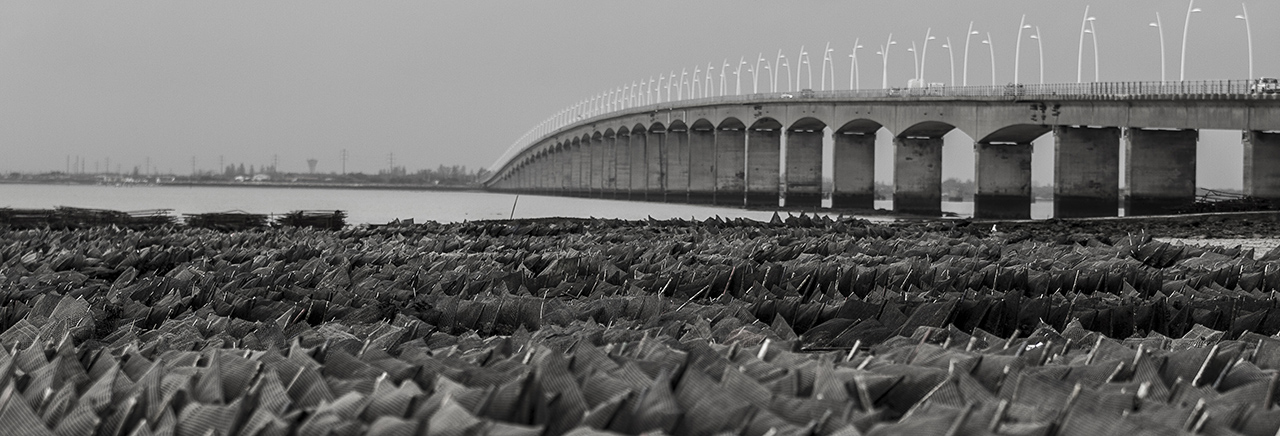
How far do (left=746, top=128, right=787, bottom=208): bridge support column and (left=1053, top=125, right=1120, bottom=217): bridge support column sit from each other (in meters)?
33.8

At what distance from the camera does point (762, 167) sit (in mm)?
105000

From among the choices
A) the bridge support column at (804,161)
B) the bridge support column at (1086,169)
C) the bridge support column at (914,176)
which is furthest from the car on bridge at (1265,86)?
the bridge support column at (804,161)

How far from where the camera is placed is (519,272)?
15.0 m

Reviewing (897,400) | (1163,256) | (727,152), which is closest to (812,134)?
(727,152)

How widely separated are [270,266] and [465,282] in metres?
3.39

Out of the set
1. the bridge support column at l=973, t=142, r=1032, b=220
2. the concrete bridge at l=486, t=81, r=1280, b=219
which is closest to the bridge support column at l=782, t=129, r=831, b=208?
the concrete bridge at l=486, t=81, r=1280, b=219

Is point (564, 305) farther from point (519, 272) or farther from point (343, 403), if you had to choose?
point (343, 403)

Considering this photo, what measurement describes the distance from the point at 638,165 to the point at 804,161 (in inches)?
1604

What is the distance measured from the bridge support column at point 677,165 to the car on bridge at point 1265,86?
212 feet

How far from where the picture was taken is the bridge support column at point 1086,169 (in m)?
72.1

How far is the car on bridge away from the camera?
60.3m

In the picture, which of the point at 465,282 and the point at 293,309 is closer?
the point at 293,309

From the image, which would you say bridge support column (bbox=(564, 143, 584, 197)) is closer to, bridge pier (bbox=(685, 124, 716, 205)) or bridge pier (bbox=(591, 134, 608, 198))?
bridge pier (bbox=(591, 134, 608, 198))

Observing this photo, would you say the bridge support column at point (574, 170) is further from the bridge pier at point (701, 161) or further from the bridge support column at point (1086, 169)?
the bridge support column at point (1086, 169)
